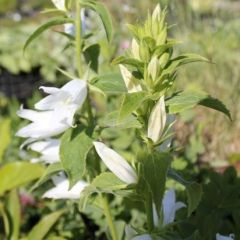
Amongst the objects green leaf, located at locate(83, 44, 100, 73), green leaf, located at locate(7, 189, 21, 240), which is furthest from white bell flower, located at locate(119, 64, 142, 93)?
green leaf, located at locate(7, 189, 21, 240)

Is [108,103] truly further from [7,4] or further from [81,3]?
[7,4]

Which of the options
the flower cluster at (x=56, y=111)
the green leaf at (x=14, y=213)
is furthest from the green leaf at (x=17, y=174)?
the flower cluster at (x=56, y=111)

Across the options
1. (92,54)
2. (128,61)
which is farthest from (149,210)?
(92,54)

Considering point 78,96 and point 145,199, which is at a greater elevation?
point 78,96

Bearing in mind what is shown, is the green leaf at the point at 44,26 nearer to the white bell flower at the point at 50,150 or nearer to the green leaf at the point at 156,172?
the white bell flower at the point at 50,150

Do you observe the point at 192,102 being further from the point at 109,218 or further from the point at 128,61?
the point at 109,218

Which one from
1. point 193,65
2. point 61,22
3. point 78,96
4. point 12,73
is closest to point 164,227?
point 78,96
